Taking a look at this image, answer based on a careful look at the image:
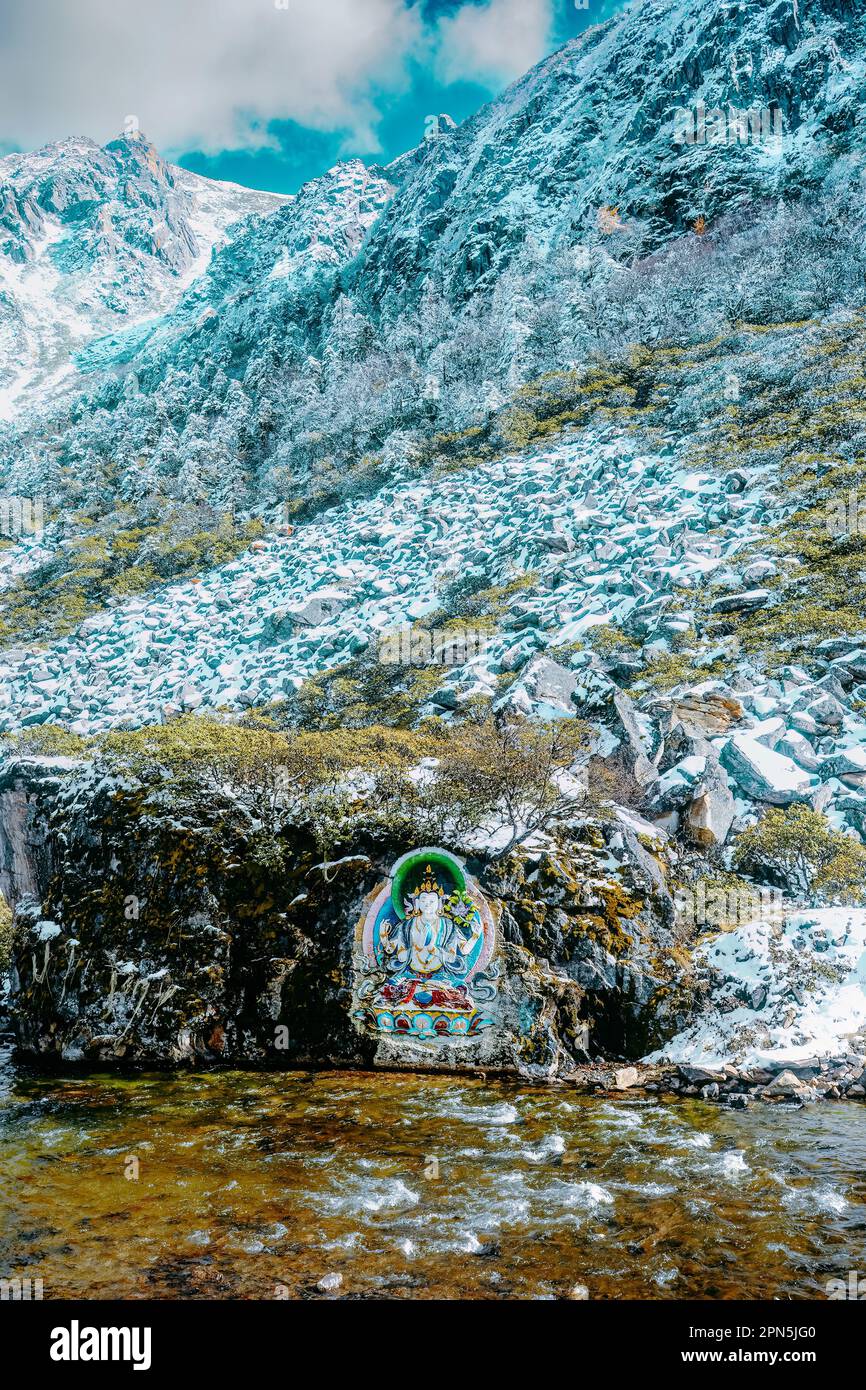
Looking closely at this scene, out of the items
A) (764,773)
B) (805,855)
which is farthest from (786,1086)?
(764,773)

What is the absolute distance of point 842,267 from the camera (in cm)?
3012

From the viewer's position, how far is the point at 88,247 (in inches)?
3425

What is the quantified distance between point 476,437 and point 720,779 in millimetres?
21815

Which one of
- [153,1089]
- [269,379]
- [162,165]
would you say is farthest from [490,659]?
[162,165]

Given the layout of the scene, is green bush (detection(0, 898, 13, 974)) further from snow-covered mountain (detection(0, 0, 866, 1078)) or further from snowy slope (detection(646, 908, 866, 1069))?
snowy slope (detection(646, 908, 866, 1069))
